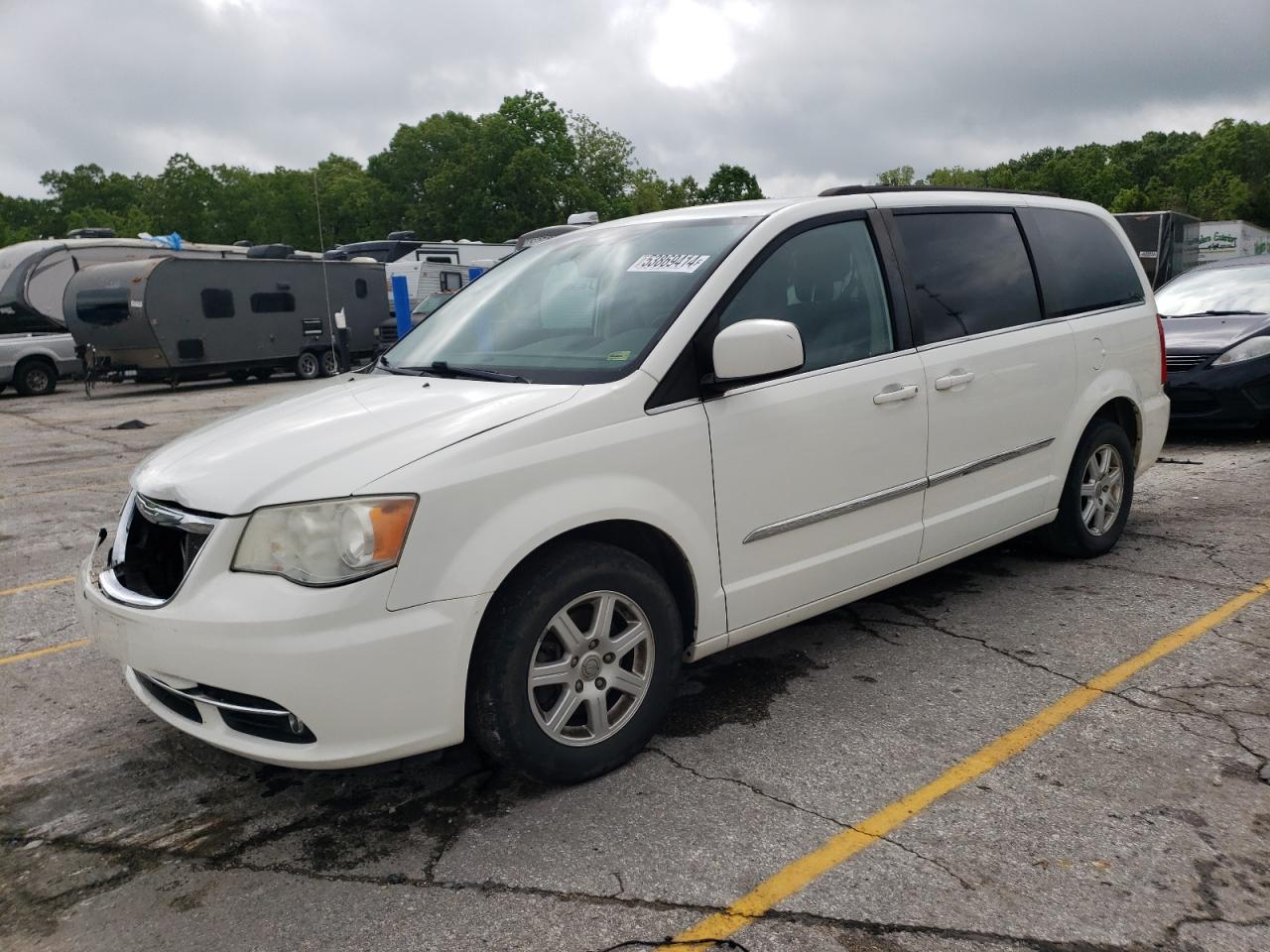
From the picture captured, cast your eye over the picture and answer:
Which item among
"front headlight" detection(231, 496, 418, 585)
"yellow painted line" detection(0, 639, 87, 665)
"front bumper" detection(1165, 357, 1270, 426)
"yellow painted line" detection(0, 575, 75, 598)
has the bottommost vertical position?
"yellow painted line" detection(0, 639, 87, 665)

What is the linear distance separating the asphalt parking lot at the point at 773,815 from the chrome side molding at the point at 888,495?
67cm

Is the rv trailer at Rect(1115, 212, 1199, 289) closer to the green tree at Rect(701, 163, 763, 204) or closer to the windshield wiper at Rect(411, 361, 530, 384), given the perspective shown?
the windshield wiper at Rect(411, 361, 530, 384)

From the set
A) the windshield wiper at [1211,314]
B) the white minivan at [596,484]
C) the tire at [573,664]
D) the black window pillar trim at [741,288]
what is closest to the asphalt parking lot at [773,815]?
the tire at [573,664]

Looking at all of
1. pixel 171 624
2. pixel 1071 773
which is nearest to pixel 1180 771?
pixel 1071 773

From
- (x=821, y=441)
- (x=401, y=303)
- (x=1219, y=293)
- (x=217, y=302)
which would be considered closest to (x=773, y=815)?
(x=821, y=441)

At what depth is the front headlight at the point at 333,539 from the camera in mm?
2672

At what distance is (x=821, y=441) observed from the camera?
3.60 m

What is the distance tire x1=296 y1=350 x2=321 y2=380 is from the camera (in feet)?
71.7

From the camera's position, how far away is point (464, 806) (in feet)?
10.0

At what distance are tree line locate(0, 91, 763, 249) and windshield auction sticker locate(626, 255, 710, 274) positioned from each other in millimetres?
55040

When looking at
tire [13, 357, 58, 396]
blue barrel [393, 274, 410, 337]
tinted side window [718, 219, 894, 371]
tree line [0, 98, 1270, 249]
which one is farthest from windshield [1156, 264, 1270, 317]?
tree line [0, 98, 1270, 249]

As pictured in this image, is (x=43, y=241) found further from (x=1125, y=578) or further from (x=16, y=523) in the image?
(x=1125, y=578)

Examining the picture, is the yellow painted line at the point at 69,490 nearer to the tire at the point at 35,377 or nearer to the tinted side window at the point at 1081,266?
the tinted side window at the point at 1081,266

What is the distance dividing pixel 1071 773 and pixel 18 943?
2.90 meters
